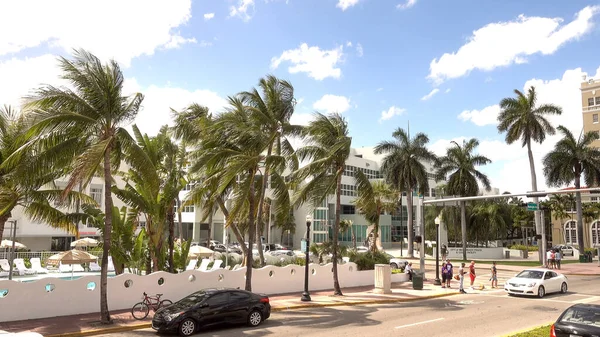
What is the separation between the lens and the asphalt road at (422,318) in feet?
47.3

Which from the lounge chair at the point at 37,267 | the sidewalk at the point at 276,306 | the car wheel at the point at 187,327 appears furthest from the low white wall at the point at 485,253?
the car wheel at the point at 187,327

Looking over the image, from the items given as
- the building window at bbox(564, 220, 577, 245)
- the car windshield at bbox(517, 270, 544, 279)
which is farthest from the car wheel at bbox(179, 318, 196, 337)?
the building window at bbox(564, 220, 577, 245)

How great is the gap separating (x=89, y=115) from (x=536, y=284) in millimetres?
22136

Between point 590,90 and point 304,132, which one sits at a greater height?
point 590,90

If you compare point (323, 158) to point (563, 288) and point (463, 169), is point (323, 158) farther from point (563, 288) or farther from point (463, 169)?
point (463, 169)

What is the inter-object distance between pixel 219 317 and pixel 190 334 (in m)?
1.10

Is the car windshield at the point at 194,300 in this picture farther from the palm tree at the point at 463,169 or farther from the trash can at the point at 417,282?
the palm tree at the point at 463,169

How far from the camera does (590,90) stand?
78000 millimetres

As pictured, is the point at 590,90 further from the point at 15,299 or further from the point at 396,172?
the point at 15,299

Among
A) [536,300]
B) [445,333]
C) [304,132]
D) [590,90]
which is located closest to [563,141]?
[590,90]

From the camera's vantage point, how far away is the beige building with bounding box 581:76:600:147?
253 ft

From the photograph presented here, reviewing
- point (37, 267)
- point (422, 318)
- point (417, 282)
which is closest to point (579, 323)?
point (422, 318)

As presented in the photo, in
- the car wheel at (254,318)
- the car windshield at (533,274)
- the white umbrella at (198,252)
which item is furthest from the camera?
the white umbrella at (198,252)

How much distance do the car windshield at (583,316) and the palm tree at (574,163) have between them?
48.6 m
